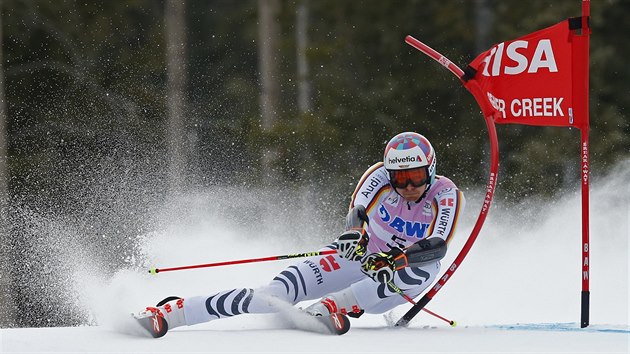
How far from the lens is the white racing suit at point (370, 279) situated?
20.9ft

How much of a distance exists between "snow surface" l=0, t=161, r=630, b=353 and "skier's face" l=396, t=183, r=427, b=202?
831mm

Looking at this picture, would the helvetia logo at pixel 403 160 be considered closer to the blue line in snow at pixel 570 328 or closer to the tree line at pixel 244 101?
the blue line in snow at pixel 570 328

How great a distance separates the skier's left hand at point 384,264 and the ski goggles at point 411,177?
0.60m

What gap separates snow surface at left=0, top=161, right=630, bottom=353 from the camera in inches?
224

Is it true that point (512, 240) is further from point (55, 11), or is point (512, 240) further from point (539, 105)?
point (55, 11)

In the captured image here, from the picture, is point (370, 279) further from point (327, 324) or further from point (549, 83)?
point (549, 83)

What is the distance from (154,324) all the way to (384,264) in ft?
4.48

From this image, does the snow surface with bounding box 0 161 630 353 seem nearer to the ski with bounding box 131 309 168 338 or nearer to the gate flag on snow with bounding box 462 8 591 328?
the ski with bounding box 131 309 168 338

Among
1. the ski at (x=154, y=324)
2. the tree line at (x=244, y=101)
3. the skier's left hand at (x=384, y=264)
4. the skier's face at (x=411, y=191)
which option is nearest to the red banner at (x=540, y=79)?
the skier's face at (x=411, y=191)

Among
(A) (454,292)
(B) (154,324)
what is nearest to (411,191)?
(B) (154,324)

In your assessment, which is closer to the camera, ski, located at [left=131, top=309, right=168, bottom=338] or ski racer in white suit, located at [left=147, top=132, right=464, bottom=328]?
ski, located at [left=131, top=309, right=168, bottom=338]

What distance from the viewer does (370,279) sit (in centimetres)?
665

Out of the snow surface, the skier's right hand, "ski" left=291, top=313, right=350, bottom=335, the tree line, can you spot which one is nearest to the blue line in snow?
the snow surface

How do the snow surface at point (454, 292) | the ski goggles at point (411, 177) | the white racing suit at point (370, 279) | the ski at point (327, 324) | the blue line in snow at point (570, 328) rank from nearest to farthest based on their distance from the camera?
the snow surface at point (454, 292) → the ski at point (327, 324) → the white racing suit at point (370, 279) → the blue line in snow at point (570, 328) → the ski goggles at point (411, 177)
